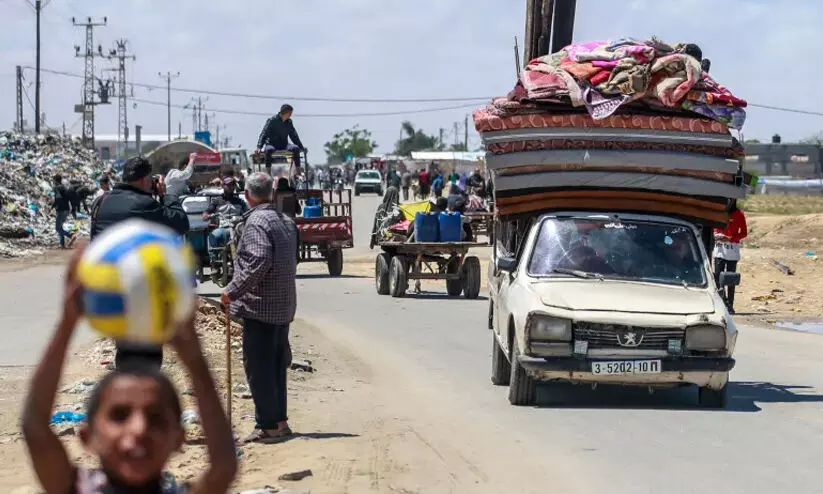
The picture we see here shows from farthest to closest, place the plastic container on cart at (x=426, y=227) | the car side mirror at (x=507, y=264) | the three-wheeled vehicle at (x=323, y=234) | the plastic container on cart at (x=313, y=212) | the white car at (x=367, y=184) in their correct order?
the white car at (x=367, y=184)
the plastic container on cart at (x=313, y=212)
the three-wheeled vehicle at (x=323, y=234)
the plastic container on cart at (x=426, y=227)
the car side mirror at (x=507, y=264)

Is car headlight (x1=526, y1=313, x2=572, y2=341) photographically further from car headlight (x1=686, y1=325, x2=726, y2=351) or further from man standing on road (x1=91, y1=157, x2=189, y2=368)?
man standing on road (x1=91, y1=157, x2=189, y2=368)

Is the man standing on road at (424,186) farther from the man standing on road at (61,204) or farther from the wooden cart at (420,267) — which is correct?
the wooden cart at (420,267)

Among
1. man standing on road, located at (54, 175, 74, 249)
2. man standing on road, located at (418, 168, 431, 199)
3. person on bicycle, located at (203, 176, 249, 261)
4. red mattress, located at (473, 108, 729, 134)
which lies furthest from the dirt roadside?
man standing on road, located at (418, 168, 431, 199)

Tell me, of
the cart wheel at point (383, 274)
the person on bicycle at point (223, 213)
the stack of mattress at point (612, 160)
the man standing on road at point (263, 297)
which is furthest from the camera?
the cart wheel at point (383, 274)

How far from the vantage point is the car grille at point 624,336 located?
10984 millimetres

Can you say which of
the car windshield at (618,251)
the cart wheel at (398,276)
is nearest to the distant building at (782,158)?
the cart wheel at (398,276)

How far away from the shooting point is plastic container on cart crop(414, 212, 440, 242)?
73.9ft

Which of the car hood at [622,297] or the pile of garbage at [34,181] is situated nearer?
the car hood at [622,297]

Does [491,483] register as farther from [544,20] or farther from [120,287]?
[544,20]

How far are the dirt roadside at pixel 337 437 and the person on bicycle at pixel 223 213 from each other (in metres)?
8.49

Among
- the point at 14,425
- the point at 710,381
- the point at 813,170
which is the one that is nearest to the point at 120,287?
the point at 14,425

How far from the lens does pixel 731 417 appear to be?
11.0 meters

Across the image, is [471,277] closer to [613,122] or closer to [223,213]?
[223,213]

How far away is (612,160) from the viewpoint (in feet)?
41.6
